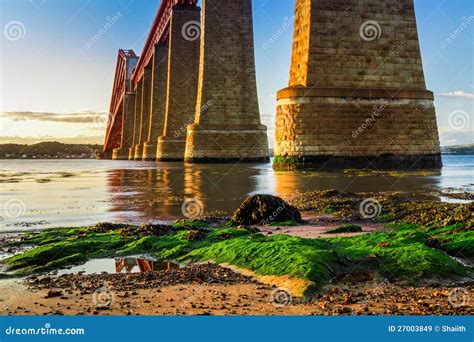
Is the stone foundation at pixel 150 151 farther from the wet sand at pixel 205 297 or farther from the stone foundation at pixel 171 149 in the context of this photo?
the wet sand at pixel 205 297

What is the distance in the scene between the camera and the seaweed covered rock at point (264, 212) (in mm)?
7266

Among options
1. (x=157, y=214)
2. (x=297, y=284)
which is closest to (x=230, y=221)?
(x=157, y=214)

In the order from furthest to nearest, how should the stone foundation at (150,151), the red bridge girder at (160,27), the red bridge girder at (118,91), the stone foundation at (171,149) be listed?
the red bridge girder at (118,91)
the stone foundation at (150,151)
the red bridge girder at (160,27)
the stone foundation at (171,149)

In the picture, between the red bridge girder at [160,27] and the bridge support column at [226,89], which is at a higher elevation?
the red bridge girder at [160,27]

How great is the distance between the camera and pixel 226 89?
32.9 m

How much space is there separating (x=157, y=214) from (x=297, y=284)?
5263 mm

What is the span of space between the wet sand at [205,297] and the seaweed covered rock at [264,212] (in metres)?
2.97

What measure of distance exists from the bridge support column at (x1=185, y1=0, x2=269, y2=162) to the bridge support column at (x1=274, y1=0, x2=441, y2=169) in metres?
12.8
